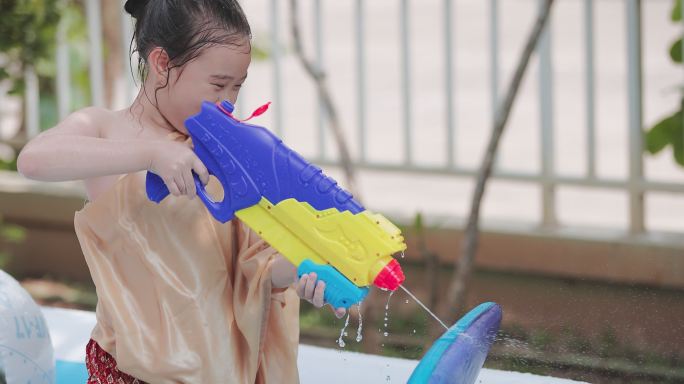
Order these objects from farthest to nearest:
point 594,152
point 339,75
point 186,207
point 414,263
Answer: point 339,75, point 414,263, point 594,152, point 186,207

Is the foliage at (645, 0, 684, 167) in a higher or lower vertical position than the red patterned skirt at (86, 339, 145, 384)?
higher

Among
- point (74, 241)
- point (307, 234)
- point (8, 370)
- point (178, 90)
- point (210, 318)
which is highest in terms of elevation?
point (178, 90)

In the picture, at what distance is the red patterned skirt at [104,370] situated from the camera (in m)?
1.87

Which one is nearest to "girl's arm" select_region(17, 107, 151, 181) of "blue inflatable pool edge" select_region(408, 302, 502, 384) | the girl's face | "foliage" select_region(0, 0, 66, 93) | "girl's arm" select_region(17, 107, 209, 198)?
"girl's arm" select_region(17, 107, 209, 198)

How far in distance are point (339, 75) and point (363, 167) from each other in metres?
2.83

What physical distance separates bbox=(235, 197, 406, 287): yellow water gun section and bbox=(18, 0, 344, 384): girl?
0.11m

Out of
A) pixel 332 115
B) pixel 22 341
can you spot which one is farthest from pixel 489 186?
pixel 22 341

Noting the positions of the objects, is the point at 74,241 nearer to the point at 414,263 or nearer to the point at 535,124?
the point at 414,263

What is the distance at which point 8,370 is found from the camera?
2135mm

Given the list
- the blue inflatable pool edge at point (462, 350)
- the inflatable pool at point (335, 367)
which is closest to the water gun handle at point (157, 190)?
the blue inflatable pool edge at point (462, 350)

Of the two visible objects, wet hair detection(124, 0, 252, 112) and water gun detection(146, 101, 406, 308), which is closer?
water gun detection(146, 101, 406, 308)

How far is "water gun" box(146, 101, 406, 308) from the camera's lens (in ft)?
5.34

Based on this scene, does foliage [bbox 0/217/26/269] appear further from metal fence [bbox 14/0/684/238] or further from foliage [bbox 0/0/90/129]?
metal fence [bbox 14/0/684/238]

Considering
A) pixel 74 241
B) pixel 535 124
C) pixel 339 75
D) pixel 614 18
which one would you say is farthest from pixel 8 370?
pixel 614 18
